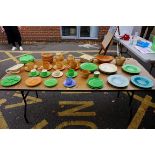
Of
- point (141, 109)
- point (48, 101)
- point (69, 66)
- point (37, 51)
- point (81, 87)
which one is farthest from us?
point (37, 51)

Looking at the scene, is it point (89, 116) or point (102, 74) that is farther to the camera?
point (89, 116)

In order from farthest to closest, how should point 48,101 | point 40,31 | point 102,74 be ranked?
point 40,31, point 48,101, point 102,74

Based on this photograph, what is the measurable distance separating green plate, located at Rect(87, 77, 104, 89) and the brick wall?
4.53 meters

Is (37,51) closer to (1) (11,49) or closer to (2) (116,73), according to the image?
(1) (11,49)

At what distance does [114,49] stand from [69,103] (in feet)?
11.6

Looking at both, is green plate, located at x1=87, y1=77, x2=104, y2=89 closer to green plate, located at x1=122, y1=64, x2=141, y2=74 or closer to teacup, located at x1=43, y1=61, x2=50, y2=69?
green plate, located at x1=122, y1=64, x2=141, y2=74

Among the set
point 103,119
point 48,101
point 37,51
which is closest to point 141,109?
point 103,119

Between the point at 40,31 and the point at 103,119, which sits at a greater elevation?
the point at 40,31

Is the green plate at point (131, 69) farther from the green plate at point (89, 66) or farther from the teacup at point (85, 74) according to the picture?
the teacup at point (85, 74)

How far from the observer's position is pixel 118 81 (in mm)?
2203

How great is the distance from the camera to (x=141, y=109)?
2857mm

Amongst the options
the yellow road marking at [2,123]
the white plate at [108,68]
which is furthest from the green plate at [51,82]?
the yellow road marking at [2,123]

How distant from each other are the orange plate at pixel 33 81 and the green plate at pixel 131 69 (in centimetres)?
131

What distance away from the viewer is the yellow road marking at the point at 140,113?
2.51 m
